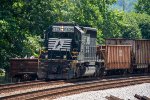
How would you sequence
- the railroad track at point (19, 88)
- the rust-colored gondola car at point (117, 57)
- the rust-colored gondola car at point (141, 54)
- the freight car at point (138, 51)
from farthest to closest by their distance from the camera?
the rust-colored gondola car at point (141, 54), the freight car at point (138, 51), the rust-colored gondola car at point (117, 57), the railroad track at point (19, 88)

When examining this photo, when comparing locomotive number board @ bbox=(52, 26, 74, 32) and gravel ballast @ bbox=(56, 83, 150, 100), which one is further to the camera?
locomotive number board @ bbox=(52, 26, 74, 32)

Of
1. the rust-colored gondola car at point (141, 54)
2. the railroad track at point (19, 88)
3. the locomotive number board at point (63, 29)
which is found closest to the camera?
the railroad track at point (19, 88)

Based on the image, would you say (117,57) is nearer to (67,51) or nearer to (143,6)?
(67,51)

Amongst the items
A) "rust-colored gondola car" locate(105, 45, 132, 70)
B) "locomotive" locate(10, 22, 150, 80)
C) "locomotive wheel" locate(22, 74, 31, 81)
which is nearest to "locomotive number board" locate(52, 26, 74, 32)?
"locomotive" locate(10, 22, 150, 80)

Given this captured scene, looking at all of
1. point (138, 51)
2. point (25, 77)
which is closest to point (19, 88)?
point (25, 77)

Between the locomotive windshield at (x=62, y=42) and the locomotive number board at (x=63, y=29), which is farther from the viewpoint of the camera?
the locomotive number board at (x=63, y=29)

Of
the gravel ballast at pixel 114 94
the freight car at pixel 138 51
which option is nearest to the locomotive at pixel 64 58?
the gravel ballast at pixel 114 94

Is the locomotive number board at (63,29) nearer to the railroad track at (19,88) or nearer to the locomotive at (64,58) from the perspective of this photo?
the locomotive at (64,58)

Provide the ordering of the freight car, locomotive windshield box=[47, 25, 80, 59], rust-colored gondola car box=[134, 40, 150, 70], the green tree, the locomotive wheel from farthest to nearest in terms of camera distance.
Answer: the green tree < rust-colored gondola car box=[134, 40, 150, 70] < the freight car < the locomotive wheel < locomotive windshield box=[47, 25, 80, 59]

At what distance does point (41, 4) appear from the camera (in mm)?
30234

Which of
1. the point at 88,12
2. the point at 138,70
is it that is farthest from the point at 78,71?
the point at 88,12

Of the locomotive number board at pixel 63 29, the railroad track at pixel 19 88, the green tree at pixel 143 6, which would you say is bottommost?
the railroad track at pixel 19 88

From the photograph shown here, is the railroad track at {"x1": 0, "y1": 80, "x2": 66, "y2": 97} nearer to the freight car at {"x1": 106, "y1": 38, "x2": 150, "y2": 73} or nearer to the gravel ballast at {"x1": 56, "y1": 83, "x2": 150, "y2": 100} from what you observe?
the gravel ballast at {"x1": 56, "y1": 83, "x2": 150, "y2": 100}

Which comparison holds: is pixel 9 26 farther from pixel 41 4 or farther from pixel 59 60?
pixel 41 4
